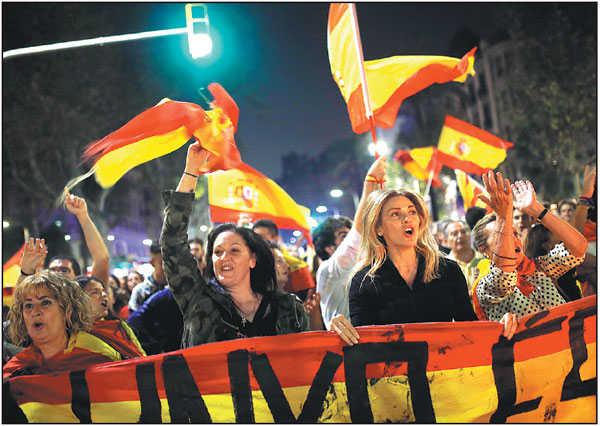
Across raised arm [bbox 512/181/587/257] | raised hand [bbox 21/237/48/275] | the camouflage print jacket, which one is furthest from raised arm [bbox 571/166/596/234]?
raised hand [bbox 21/237/48/275]

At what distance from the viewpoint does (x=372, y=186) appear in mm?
4598

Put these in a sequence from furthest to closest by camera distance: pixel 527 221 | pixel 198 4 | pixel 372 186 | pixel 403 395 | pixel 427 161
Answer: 1. pixel 427 161
2. pixel 198 4
3. pixel 527 221
4. pixel 372 186
5. pixel 403 395

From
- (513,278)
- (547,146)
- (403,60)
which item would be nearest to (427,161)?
(403,60)

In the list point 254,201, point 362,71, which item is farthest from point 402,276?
point 254,201

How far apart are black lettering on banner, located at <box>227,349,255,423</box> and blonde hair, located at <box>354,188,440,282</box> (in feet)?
2.68

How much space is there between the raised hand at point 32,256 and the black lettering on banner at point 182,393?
4.87 ft

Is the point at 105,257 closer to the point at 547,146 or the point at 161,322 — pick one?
the point at 161,322

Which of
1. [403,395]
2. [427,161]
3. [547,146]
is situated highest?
[547,146]

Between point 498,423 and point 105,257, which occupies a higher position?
point 105,257

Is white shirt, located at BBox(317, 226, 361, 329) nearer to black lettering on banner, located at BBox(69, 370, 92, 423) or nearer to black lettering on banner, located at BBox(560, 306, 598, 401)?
black lettering on banner, located at BBox(560, 306, 598, 401)

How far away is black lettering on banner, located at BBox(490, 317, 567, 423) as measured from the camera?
3.32m

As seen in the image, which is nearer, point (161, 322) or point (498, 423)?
point (498, 423)

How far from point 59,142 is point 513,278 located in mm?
24072

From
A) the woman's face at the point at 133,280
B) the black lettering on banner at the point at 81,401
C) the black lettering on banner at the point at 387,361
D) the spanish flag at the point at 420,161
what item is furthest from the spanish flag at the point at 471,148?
the black lettering on banner at the point at 81,401
